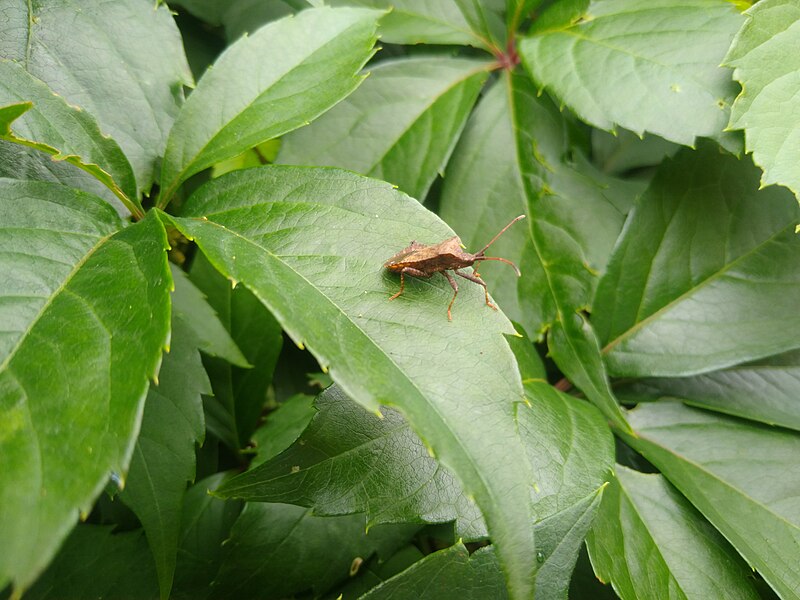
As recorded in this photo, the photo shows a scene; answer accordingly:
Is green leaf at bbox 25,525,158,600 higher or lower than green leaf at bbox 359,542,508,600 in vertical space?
lower

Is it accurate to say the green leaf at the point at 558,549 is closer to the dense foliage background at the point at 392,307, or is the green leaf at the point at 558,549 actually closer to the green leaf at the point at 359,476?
the dense foliage background at the point at 392,307

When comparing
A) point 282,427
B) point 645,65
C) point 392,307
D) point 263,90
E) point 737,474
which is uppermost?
point 645,65

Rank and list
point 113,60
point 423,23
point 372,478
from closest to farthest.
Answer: point 372,478
point 113,60
point 423,23

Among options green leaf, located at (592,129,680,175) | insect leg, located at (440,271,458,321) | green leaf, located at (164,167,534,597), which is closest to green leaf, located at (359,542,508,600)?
green leaf, located at (164,167,534,597)

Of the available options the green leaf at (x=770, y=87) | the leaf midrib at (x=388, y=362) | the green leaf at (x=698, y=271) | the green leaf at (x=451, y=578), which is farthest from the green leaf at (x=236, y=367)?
the green leaf at (x=770, y=87)

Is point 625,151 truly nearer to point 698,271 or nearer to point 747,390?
point 698,271

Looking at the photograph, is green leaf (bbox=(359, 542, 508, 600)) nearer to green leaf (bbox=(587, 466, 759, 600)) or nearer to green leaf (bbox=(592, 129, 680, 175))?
green leaf (bbox=(587, 466, 759, 600))

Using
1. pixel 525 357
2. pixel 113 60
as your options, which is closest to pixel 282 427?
pixel 525 357
